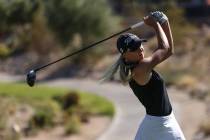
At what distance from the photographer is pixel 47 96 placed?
2141 centimetres

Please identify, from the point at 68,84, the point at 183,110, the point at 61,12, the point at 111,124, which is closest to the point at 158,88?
the point at 111,124

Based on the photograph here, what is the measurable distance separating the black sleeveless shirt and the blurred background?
1023cm

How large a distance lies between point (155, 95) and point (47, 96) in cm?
1568

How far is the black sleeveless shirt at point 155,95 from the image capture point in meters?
5.88

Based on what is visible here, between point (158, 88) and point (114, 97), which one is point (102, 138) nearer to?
point (114, 97)

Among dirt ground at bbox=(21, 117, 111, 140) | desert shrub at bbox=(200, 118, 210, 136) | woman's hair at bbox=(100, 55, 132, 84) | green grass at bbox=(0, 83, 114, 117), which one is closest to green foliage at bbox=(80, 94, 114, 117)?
green grass at bbox=(0, 83, 114, 117)

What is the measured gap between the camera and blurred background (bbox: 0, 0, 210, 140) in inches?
734

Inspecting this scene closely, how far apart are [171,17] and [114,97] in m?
7.48

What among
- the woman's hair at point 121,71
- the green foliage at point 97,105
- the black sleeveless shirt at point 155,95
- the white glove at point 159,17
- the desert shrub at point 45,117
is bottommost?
the black sleeveless shirt at point 155,95

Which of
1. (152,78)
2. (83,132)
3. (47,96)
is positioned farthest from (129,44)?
(47,96)

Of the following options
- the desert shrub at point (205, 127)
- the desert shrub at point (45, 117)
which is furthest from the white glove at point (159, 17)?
the desert shrub at point (45, 117)

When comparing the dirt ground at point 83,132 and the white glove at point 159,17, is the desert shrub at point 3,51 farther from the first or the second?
the white glove at point 159,17

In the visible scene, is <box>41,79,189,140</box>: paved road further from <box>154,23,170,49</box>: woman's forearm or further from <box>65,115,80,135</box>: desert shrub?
<box>154,23,170,49</box>: woman's forearm

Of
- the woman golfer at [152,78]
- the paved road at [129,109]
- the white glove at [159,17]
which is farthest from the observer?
the paved road at [129,109]
